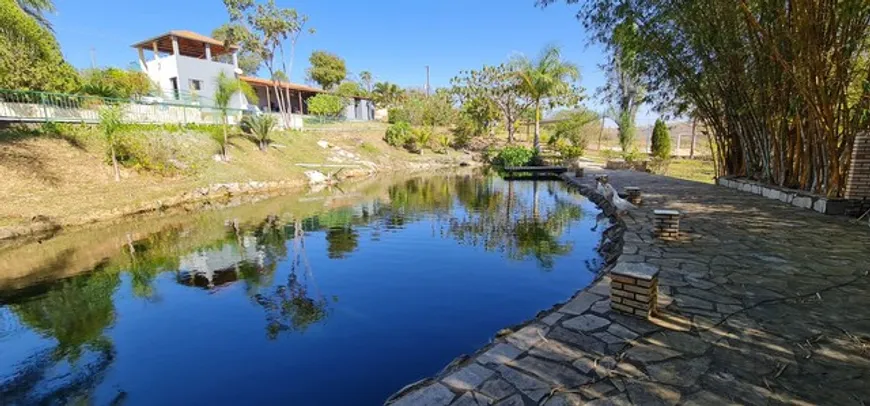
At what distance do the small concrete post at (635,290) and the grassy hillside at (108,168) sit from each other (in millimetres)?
12228

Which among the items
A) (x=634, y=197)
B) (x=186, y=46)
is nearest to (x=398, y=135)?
(x=186, y=46)

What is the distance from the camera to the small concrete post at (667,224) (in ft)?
18.7

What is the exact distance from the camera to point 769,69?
7.64 metres

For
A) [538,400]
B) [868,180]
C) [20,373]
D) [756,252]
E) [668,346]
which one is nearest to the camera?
[538,400]

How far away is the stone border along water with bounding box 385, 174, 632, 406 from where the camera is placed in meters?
2.44

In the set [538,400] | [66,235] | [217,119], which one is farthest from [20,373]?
[217,119]

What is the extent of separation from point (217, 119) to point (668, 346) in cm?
2105

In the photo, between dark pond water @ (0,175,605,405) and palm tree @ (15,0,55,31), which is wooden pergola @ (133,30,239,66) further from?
dark pond water @ (0,175,605,405)

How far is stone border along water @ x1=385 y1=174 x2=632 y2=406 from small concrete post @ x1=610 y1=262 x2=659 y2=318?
0.12 meters

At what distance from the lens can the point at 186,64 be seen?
23.7m

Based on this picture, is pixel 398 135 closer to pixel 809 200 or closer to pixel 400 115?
pixel 400 115

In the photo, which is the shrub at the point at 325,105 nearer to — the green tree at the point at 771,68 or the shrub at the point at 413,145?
the shrub at the point at 413,145

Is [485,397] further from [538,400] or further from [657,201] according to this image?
[657,201]

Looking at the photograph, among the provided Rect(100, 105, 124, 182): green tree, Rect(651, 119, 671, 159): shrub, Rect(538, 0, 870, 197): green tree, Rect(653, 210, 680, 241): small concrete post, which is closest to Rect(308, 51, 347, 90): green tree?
Rect(100, 105, 124, 182): green tree
